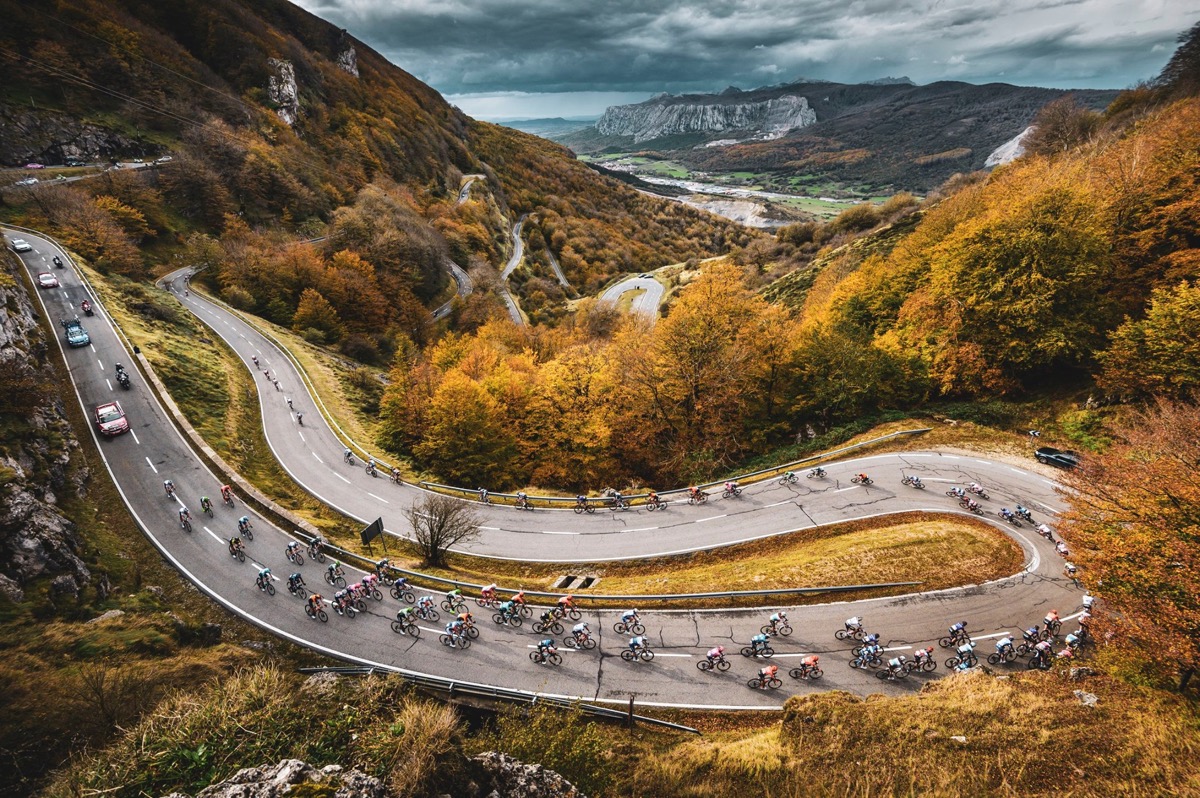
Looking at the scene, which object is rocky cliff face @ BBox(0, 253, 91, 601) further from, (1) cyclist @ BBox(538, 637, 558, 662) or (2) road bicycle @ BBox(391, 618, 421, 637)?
(1) cyclist @ BBox(538, 637, 558, 662)

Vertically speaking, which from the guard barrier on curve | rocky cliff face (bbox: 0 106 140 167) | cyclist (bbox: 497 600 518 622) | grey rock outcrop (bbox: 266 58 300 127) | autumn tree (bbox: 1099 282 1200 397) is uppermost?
grey rock outcrop (bbox: 266 58 300 127)

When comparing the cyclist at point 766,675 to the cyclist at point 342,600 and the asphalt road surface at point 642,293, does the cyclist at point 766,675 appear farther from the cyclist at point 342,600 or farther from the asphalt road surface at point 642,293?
the asphalt road surface at point 642,293

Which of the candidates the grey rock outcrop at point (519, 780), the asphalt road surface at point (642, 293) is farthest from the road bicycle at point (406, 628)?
the asphalt road surface at point (642, 293)

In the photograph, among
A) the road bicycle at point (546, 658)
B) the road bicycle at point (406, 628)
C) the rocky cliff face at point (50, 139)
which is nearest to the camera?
the road bicycle at point (546, 658)

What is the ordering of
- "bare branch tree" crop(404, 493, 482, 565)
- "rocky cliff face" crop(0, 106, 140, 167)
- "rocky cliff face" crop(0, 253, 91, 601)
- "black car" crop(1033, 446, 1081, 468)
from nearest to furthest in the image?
"rocky cliff face" crop(0, 253, 91, 601)
"bare branch tree" crop(404, 493, 482, 565)
"black car" crop(1033, 446, 1081, 468)
"rocky cliff face" crop(0, 106, 140, 167)

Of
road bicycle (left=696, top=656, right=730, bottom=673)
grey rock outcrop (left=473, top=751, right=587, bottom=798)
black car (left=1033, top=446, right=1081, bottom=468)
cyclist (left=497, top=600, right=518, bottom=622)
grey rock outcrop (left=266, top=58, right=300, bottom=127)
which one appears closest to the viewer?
grey rock outcrop (left=473, top=751, right=587, bottom=798)

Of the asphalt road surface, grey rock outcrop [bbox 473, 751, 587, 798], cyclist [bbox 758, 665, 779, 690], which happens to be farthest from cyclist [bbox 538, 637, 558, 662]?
the asphalt road surface
